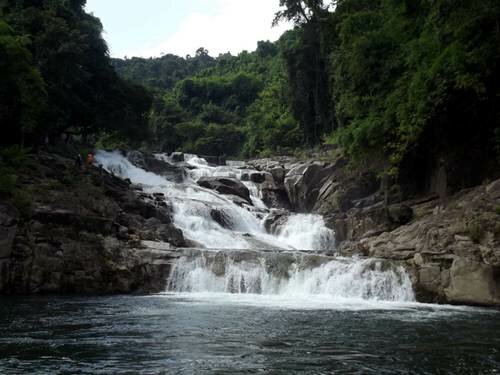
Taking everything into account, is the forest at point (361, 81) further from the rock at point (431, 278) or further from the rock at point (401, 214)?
the rock at point (431, 278)

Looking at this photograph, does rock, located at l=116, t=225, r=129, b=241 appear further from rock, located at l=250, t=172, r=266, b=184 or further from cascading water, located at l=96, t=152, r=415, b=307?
rock, located at l=250, t=172, r=266, b=184

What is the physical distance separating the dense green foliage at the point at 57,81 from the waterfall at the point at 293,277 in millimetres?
10482

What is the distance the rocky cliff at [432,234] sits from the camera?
49.3 feet

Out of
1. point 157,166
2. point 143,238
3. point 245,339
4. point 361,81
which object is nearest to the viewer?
point 245,339

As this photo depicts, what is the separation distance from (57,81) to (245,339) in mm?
22524

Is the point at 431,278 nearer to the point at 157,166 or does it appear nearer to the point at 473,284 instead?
the point at 473,284

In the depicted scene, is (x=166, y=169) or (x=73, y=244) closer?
(x=73, y=244)

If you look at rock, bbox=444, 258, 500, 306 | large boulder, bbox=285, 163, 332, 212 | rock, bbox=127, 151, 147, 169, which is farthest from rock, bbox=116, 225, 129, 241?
Result: rock, bbox=127, 151, 147, 169

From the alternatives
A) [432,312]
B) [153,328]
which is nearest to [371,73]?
[432,312]

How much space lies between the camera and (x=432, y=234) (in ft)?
56.5

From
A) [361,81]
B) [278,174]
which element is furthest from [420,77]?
[278,174]

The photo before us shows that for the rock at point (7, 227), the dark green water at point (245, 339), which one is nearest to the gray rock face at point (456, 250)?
the dark green water at point (245, 339)

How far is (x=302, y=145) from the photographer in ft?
153

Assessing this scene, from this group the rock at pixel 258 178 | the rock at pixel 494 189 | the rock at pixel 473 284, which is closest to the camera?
the rock at pixel 473 284
